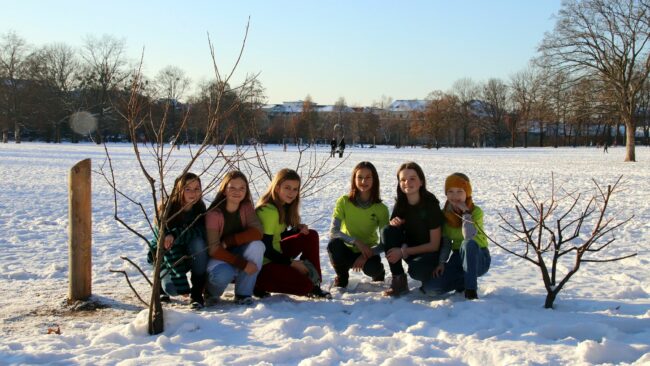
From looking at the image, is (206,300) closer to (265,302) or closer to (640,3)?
(265,302)

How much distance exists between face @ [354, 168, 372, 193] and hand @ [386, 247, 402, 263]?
1.94 feet

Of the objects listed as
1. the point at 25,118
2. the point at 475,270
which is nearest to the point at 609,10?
the point at 475,270

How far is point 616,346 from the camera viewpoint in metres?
3.01

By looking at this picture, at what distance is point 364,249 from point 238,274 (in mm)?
1025

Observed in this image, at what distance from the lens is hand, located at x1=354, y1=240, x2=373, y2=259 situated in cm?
446

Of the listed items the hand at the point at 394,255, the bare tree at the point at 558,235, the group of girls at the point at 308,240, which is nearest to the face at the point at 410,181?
the group of girls at the point at 308,240

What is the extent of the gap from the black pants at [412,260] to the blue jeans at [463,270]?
8 centimetres

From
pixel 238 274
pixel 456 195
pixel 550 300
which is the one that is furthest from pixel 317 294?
pixel 550 300

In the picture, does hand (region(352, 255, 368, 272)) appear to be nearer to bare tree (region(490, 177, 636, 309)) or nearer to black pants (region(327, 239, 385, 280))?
black pants (region(327, 239, 385, 280))

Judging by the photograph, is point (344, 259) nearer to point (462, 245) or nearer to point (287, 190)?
point (287, 190)

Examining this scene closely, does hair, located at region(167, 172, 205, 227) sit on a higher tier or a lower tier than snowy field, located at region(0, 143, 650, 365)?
higher

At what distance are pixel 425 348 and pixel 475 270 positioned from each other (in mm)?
1128

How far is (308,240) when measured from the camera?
14.7 ft

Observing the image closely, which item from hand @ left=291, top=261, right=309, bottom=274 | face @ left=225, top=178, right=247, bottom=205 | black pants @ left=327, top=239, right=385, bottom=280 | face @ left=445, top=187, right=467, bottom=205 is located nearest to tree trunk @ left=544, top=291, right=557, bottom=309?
face @ left=445, top=187, right=467, bottom=205
